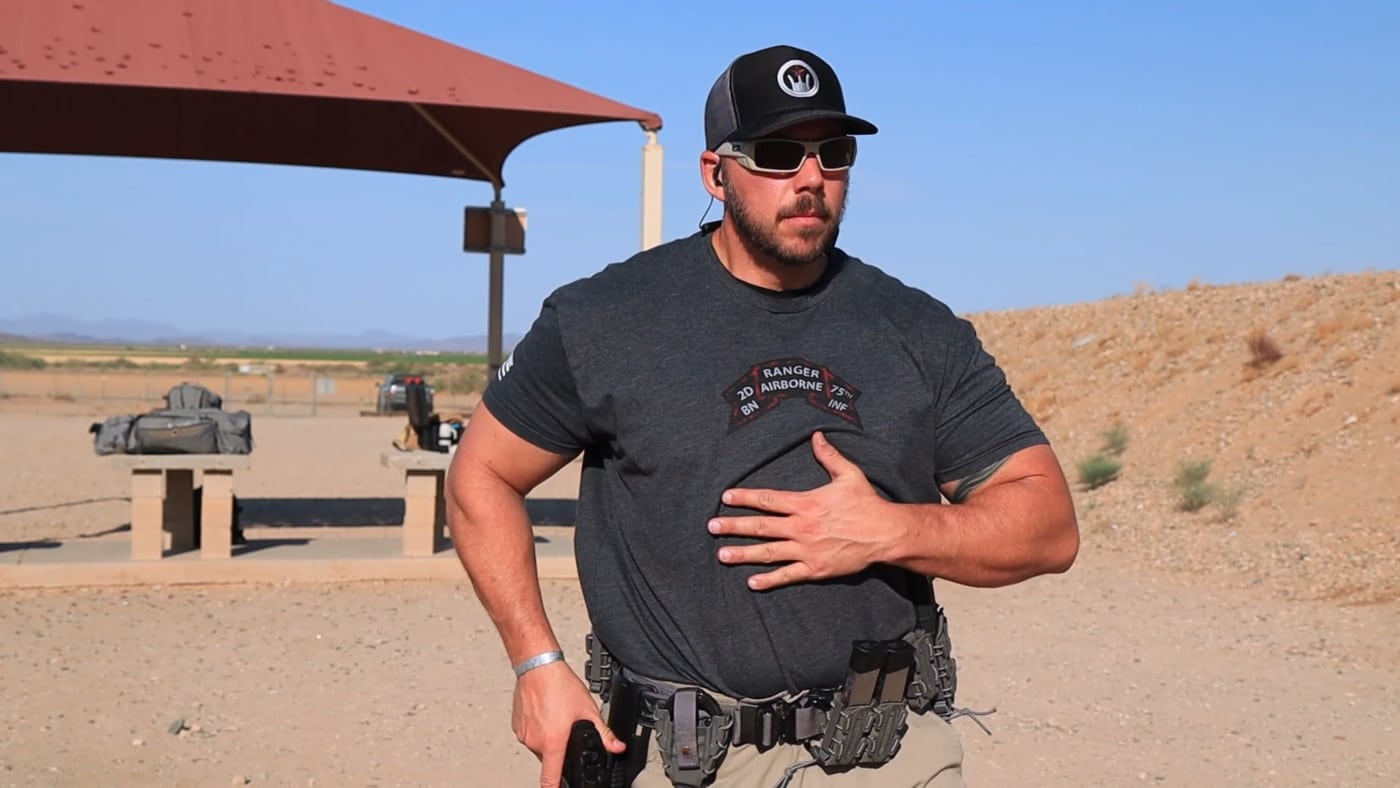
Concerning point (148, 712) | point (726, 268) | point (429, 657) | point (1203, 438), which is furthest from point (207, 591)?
point (1203, 438)

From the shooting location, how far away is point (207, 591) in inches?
356

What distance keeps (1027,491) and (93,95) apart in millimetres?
10454

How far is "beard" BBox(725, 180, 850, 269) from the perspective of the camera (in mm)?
2588

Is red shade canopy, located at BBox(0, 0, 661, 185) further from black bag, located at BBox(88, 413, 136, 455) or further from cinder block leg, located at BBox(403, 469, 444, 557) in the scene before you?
cinder block leg, located at BBox(403, 469, 444, 557)

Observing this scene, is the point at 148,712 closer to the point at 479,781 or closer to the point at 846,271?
the point at 479,781

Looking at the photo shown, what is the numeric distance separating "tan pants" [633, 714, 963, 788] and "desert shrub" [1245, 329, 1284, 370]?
17.6 m

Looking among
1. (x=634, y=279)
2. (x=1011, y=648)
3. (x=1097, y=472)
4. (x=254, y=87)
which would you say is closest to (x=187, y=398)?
(x=254, y=87)

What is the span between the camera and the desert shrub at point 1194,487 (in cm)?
1395

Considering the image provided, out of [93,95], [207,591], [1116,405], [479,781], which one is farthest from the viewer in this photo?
[1116,405]

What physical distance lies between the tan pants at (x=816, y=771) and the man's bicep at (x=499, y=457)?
1.80 ft

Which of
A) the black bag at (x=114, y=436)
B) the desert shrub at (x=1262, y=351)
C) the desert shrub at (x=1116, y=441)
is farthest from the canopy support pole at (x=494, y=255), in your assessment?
the desert shrub at (x=1262, y=351)

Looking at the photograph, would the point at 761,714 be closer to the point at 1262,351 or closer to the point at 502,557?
the point at 502,557

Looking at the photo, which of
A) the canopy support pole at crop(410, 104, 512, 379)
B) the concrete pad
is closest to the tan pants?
the concrete pad

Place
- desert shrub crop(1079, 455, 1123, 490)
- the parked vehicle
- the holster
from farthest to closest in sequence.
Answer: the parked vehicle
desert shrub crop(1079, 455, 1123, 490)
the holster
